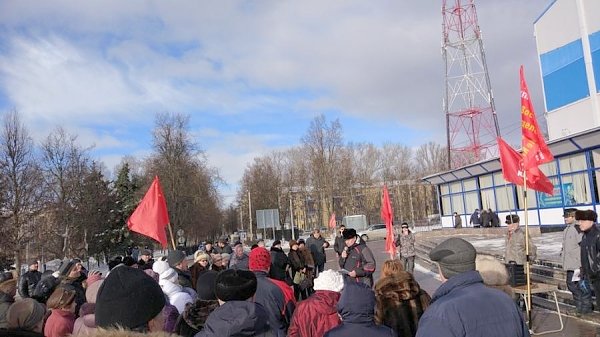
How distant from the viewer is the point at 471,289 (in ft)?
8.96

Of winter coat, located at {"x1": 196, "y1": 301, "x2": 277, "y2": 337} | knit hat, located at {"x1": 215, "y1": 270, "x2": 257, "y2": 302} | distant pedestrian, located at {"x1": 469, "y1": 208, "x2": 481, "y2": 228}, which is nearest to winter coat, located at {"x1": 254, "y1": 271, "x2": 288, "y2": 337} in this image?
knit hat, located at {"x1": 215, "y1": 270, "x2": 257, "y2": 302}

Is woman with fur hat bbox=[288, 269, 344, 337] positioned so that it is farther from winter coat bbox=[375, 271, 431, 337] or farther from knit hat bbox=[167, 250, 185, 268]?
knit hat bbox=[167, 250, 185, 268]

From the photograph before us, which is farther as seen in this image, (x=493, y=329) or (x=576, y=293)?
(x=576, y=293)

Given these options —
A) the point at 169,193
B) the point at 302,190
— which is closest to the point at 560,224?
the point at 169,193

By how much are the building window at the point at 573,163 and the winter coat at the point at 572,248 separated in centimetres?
1392

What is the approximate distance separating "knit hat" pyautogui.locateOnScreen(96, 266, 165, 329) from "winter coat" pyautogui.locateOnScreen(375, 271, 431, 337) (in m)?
2.92

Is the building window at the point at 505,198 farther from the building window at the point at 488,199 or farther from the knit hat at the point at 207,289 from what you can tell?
the knit hat at the point at 207,289

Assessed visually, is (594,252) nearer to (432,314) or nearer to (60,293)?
(432,314)

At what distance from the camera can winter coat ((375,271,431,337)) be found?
4.89 meters

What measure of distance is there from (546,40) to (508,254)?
2405cm

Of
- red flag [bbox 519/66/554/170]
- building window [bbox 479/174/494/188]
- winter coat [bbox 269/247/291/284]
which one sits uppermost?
building window [bbox 479/174/494/188]

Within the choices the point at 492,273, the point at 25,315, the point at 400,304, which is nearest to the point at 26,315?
the point at 25,315

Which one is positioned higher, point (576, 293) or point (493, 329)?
point (493, 329)

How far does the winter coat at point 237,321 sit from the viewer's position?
3314mm
